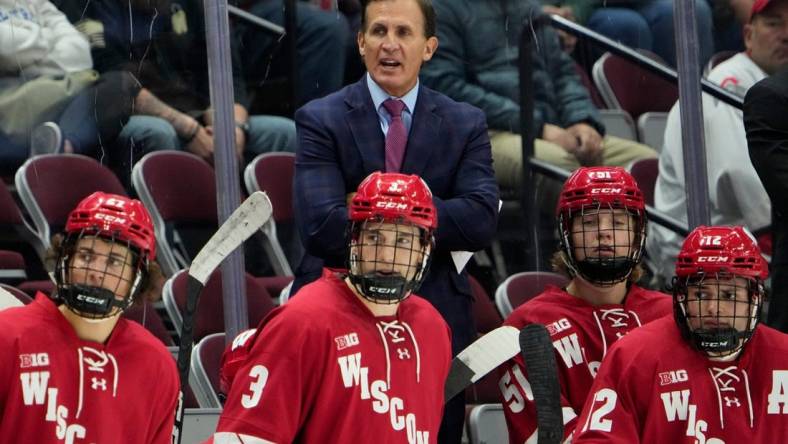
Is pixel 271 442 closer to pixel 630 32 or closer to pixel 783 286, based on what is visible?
pixel 783 286

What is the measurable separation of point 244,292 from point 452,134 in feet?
2.09

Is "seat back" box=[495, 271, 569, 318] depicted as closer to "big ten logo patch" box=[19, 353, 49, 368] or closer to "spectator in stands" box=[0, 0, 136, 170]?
"spectator in stands" box=[0, 0, 136, 170]

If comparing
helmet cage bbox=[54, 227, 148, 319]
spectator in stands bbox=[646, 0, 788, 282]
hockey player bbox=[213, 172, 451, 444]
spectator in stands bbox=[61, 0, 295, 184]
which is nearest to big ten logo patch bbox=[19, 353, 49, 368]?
helmet cage bbox=[54, 227, 148, 319]

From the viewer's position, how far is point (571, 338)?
13.1ft

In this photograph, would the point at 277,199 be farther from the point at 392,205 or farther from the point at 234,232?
the point at 392,205

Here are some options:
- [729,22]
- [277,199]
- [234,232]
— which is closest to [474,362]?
[234,232]

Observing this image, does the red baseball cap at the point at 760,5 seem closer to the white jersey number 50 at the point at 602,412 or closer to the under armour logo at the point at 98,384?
the white jersey number 50 at the point at 602,412

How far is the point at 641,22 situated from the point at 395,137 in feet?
5.41

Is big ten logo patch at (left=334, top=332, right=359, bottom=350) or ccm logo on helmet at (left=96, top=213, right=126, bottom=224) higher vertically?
ccm logo on helmet at (left=96, top=213, right=126, bottom=224)

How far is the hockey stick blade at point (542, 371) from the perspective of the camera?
3.78 metres

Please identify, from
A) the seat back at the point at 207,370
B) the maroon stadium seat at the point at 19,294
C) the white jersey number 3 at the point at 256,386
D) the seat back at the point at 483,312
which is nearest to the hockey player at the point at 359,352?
the white jersey number 3 at the point at 256,386

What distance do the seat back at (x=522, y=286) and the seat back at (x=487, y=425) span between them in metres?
0.34

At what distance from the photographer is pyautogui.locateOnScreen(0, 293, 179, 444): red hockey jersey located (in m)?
3.24

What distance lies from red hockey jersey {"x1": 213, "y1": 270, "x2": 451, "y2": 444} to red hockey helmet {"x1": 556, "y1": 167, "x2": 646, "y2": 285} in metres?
0.55
